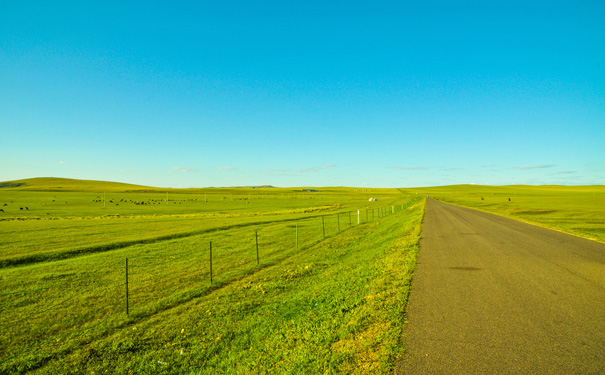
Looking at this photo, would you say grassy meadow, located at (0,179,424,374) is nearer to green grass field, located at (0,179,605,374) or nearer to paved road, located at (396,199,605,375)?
green grass field, located at (0,179,605,374)

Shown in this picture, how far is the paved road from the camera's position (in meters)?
5.32

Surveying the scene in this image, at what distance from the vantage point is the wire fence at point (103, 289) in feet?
29.3

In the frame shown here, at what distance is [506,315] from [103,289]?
50.3 ft

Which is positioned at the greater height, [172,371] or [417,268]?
[417,268]

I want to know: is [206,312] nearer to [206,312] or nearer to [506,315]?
[206,312]

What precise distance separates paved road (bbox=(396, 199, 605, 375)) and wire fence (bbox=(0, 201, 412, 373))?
346 inches

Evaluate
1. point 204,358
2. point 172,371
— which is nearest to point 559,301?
point 204,358

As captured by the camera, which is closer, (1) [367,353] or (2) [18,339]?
(1) [367,353]

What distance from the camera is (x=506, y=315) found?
7.32 m

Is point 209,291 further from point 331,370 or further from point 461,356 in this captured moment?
point 461,356

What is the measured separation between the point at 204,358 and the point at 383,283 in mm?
5998

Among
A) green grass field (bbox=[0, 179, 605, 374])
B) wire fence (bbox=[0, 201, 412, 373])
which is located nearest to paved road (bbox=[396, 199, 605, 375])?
green grass field (bbox=[0, 179, 605, 374])

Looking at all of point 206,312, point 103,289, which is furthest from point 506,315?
point 103,289

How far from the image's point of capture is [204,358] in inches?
280
